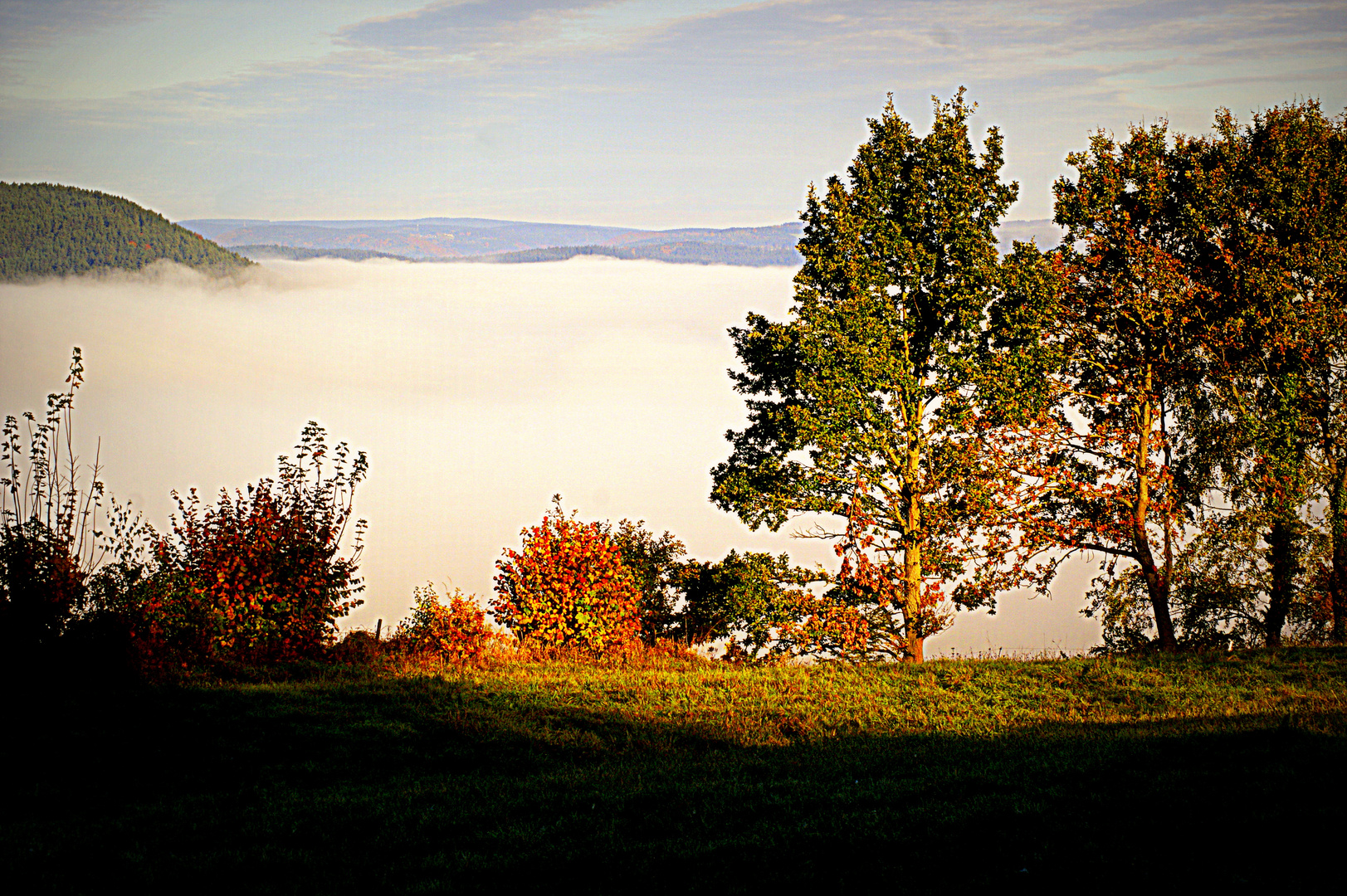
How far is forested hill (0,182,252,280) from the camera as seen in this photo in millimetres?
75125

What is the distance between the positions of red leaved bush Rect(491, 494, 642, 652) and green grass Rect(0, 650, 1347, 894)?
183 cm

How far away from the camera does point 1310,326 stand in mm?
21984

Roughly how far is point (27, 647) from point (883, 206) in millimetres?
17955

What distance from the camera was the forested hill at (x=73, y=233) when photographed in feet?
246

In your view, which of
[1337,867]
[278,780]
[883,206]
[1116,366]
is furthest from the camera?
[1116,366]

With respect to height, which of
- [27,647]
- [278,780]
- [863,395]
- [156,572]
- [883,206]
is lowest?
[278,780]

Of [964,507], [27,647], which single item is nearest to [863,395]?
[964,507]

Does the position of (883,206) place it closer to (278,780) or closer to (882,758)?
(882,758)

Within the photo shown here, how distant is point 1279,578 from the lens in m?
24.6

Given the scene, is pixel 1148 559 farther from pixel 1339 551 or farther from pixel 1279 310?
pixel 1279 310

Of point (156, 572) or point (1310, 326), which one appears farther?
point (1310, 326)

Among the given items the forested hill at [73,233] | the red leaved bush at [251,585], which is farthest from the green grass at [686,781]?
the forested hill at [73,233]

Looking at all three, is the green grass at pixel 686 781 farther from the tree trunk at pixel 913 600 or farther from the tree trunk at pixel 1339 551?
the tree trunk at pixel 1339 551

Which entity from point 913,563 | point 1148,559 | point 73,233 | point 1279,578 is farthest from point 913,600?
point 73,233
